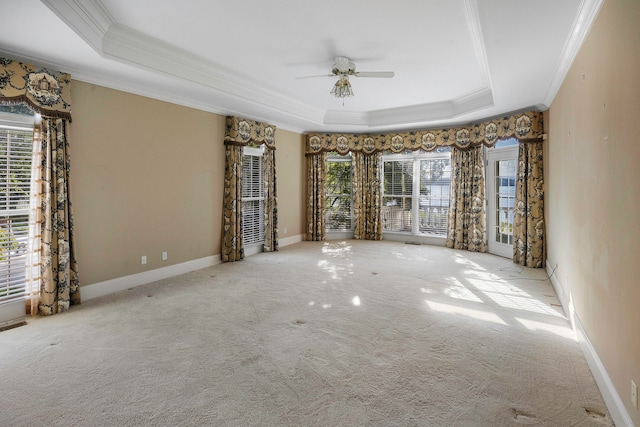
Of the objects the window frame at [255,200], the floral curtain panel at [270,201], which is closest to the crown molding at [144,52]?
the window frame at [255,200]

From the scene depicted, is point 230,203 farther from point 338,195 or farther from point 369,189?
point 369,189

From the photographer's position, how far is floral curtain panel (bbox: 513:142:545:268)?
207 inches

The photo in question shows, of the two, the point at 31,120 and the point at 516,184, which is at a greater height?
the point at 31,120

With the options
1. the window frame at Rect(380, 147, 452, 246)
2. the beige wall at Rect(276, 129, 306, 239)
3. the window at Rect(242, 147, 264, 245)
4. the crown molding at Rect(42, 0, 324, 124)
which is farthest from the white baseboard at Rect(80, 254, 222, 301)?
the window frame at Rect(380, 147, 452, 246)

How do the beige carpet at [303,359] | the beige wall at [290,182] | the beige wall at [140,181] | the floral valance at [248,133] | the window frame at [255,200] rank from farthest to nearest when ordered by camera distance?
1. the beige wall at [290,182]
2. the window frame at [255,200]
3. the floral valance at [248,133]
4. the beige wall at [140,181]
5. the beige carpet at [303,359]

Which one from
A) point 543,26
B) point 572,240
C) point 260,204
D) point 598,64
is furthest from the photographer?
point 260,204

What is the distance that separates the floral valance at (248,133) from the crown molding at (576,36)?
443 centimetres

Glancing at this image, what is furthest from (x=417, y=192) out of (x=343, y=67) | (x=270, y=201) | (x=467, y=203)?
(x=343, y=67)

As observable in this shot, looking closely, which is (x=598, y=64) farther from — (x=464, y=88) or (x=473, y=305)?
(x=464, y=88)

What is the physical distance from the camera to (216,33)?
3377 millimetres

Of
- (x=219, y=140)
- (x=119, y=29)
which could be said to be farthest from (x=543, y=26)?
(x=219, y=140)

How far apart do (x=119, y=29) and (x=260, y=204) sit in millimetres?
3776

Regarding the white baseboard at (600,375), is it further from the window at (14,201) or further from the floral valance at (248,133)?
the floral valance at (248,133)

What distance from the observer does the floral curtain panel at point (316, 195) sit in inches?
302
